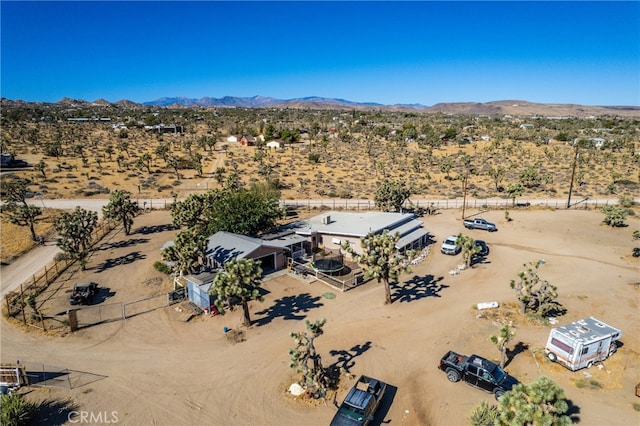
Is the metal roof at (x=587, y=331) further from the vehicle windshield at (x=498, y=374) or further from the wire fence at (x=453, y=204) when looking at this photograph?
the wire fence at (x=453, y=204)

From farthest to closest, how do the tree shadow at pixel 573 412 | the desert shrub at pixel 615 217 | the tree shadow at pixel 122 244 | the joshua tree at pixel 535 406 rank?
1. the desert shrub at pixel 615 217
2. the tree shadow at pixel 122 244
3. the tree shadow at pixel 573 412
4. the joshua tree at pixel 535 406

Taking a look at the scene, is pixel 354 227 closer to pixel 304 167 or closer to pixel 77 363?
pixel 77 363

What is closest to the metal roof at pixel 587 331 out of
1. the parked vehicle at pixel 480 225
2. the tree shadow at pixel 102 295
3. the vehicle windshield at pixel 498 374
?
the vehicle windshield at pixel 498 374

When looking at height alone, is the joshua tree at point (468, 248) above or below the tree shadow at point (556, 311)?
above

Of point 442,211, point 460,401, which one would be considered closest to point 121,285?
point 460,401

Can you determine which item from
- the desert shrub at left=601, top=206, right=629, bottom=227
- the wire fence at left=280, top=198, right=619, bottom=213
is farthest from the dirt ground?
the wire fence at left=280, top=198, right=619, bottom=213

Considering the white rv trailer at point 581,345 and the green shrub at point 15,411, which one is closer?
the green shrub at point 15,411
